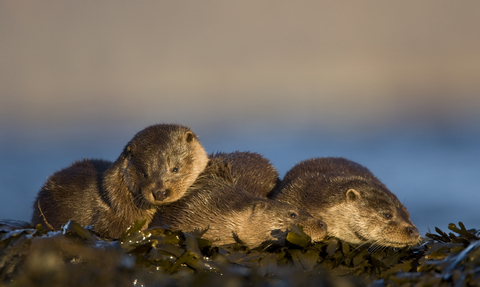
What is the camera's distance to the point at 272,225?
3.09 meters

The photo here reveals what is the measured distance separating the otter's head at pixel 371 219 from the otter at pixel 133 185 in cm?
131

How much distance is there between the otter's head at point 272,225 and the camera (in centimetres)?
306

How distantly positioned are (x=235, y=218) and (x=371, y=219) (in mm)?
1162

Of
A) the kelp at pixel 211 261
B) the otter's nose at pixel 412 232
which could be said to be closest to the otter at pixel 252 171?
the kelp at pixel 211 261

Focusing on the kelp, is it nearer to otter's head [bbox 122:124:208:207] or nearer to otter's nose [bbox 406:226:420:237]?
otter's nose [bbox 406:226:420:237]

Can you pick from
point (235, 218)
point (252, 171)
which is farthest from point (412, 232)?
point (252, 171)

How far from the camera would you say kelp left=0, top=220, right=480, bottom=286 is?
7.30 feet

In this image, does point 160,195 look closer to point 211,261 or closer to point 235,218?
point 235,218

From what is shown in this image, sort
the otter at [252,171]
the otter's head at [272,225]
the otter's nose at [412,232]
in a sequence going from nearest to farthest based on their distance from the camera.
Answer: the otter's head at [272,225] < the otter's nose at [412,232] < the otter at [252,171]

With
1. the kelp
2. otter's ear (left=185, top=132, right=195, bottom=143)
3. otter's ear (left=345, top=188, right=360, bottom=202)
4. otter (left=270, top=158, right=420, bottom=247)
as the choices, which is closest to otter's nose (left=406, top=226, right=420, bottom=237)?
otter (left=270, top=158, right=420, bottom=247)

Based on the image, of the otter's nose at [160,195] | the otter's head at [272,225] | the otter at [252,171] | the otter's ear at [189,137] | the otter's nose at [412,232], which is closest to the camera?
the otter's head at [272,225]

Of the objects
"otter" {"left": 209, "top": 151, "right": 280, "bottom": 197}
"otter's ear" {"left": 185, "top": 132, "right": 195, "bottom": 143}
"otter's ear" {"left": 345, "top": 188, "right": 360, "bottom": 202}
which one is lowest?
"otter's ear" {"left": 345, "top": 188, "right": 360, "bottom": 202}

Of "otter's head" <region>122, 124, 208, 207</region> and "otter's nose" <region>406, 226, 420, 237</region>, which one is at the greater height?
"otter's head" <region>122, 124, 208, 207</region>

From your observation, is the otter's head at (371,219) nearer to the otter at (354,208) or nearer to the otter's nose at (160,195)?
the otter at (354,208)
